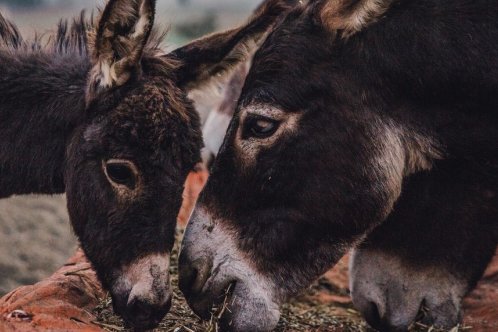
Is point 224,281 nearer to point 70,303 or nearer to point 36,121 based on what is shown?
point 70,303

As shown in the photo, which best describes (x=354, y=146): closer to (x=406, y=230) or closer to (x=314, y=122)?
(x=314, y=122)

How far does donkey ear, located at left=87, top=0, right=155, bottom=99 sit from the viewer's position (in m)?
3.23

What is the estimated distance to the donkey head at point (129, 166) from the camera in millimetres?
3246

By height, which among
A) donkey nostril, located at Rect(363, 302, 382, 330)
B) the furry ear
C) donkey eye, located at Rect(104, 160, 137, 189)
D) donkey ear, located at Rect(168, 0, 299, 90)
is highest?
the furry ear

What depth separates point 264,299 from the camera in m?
3.06

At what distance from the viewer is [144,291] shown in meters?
3.19

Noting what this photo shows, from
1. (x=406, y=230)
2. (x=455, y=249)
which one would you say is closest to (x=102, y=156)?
(x=406, y=230)

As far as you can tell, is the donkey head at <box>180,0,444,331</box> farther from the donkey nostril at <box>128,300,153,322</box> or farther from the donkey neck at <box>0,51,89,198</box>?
the donkey neck at <box>0,51,89,198</box>

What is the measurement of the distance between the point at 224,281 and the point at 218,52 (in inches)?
52.4

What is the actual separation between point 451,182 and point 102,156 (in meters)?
1.71

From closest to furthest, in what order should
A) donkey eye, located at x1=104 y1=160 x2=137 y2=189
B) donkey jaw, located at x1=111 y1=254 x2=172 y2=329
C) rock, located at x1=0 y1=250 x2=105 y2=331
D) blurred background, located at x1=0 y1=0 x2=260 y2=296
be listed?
rock, located at x1=0 y1=250 x2=105 y2=331 → donkey jaw, located at x1=111 y1=254 x2=172 y2=329 → donkey eye, located at x1=104 y1=160 x2=137 y2=189 → blurred background, located at x1=0 y1=0 x2=260 y2=296

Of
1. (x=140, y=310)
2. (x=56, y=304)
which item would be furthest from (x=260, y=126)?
(x=56, y=304)

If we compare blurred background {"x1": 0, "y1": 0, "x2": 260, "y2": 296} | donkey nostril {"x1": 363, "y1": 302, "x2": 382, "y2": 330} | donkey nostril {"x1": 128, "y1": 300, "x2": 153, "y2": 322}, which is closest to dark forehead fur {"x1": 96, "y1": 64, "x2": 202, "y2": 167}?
donkey nostril {"x1": 128, "y1": 300, "x2": 153, "y2": 322}

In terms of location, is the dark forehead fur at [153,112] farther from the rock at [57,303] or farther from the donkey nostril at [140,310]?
the rock at [57,303]
